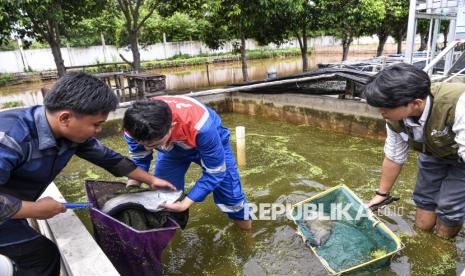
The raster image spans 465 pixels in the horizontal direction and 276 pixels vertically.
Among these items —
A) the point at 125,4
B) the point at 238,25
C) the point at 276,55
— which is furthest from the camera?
the point at 276,55

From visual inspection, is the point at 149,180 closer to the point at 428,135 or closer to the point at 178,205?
the point at 178,205

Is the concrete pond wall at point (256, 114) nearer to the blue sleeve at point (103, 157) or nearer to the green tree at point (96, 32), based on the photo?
the blue sleeve at point (103, 157)

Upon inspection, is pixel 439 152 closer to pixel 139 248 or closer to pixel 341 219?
pixel 341 219

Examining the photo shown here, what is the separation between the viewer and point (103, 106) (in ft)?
5.46

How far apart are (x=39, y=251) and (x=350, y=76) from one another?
5.68 m

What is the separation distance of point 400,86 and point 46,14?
8265 millimetres

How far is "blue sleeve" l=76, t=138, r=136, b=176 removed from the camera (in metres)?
2.21

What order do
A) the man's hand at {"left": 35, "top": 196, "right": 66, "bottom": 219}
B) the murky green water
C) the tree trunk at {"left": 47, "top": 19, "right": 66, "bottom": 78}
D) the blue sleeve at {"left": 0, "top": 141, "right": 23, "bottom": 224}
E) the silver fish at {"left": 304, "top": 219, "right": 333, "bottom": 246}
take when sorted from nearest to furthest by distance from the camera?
the blue sleeve at {"left": 0, "top": 141, "right": 23, "bottom": 224} → the man's hand at {"left": 35, "top": 196, "right": 66, "bottom": 219} → the murky green water → the silver fish at {"left": 304, "top": 219, "right": 333, "bottom": 246} → the tree trunk at {"left": 47, "top": 19, "right": 66, "bottom": 78}

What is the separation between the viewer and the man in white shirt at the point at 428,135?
1962mm

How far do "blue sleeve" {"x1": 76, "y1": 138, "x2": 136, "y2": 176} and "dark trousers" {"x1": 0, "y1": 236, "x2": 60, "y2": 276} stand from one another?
0.59m

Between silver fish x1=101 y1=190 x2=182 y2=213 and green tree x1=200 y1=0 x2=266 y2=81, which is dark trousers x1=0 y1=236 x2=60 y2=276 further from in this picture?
green tree x1=200 y1=0 x2=266 y2=81

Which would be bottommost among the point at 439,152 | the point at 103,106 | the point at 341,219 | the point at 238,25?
the point at 341,219

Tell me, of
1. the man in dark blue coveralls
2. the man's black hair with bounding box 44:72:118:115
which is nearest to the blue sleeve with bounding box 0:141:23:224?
the man in dark blue coveralls

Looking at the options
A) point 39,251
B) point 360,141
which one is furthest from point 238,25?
point 39,251
